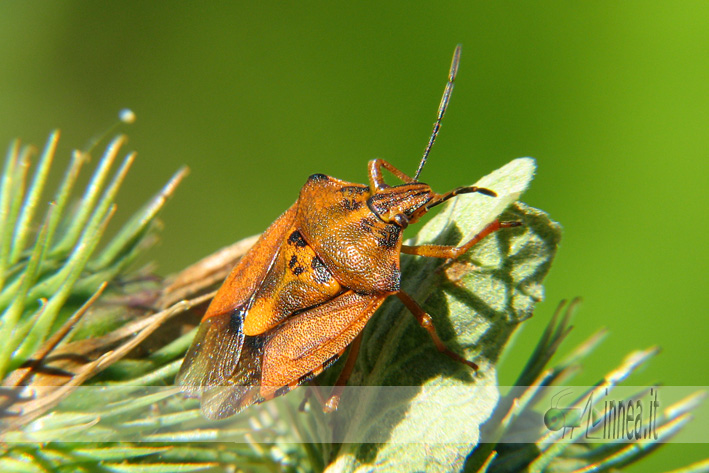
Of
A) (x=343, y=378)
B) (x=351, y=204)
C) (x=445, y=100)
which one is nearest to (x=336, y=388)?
(x=343, y=378)

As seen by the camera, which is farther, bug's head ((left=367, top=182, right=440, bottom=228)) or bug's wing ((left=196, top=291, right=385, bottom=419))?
bug's head ((left=367, top=182, right=440, bottom=228))

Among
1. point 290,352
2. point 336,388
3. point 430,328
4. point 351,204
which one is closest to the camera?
point 430,328

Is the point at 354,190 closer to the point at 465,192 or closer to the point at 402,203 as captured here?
the point at 402,203

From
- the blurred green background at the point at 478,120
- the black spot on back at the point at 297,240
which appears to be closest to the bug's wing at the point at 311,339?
the black spot on back at the point at 297,240

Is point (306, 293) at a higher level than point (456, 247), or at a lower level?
lower

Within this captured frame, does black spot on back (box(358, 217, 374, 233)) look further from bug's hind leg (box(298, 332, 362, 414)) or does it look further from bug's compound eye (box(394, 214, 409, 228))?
bug's hind leg (box(298, 332, 362, 414))

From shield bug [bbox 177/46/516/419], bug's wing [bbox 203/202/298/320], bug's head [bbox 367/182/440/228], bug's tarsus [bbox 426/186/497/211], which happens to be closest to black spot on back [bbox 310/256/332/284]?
shield bug [bbox 177/46/516/419]

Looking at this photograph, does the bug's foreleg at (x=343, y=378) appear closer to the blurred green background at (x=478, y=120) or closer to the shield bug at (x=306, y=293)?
the shield bug at (x=306, y=293)
